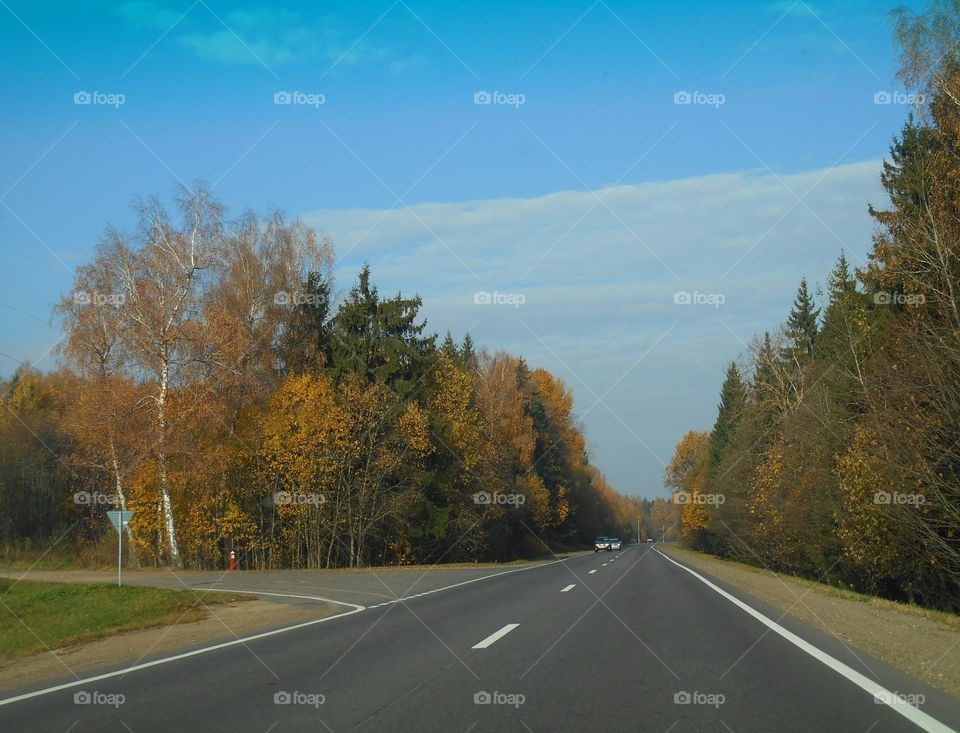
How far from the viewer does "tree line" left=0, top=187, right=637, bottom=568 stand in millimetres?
36969

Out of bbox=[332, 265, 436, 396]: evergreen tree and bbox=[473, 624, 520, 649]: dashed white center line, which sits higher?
bbox=[332, 265, 436, 396]: evergreen tree

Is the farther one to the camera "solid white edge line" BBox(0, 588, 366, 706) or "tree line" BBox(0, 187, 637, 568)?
A: "tree line" BBox(0, 187, 637, 568)

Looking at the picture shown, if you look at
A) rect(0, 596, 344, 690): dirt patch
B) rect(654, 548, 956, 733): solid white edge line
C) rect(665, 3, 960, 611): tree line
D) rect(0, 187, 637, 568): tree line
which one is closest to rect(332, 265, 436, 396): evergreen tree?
rect(0, 187, 637, 568): tree line

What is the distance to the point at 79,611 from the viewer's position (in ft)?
65.1

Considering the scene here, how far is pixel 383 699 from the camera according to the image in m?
8.14

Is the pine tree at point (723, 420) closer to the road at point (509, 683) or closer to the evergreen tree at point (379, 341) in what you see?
the evergreen tree at point (379, 341)

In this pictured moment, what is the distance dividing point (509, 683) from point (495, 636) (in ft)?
12.4

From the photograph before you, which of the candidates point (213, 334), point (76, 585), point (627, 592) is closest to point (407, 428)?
point (213, 334)

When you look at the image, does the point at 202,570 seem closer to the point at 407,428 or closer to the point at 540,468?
the point at 407,428

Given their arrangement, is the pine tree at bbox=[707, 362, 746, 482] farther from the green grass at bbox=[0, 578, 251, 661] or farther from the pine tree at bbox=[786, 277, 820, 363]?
the green grass at bbox=[0, 578, 251, 661]

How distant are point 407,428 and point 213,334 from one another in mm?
11110

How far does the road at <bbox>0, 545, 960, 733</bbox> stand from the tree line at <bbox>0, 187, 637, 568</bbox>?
24.5 meters

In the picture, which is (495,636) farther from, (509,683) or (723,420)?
(723,420)

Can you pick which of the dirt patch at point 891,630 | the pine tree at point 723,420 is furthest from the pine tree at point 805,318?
the dirt patch at point 891,630
